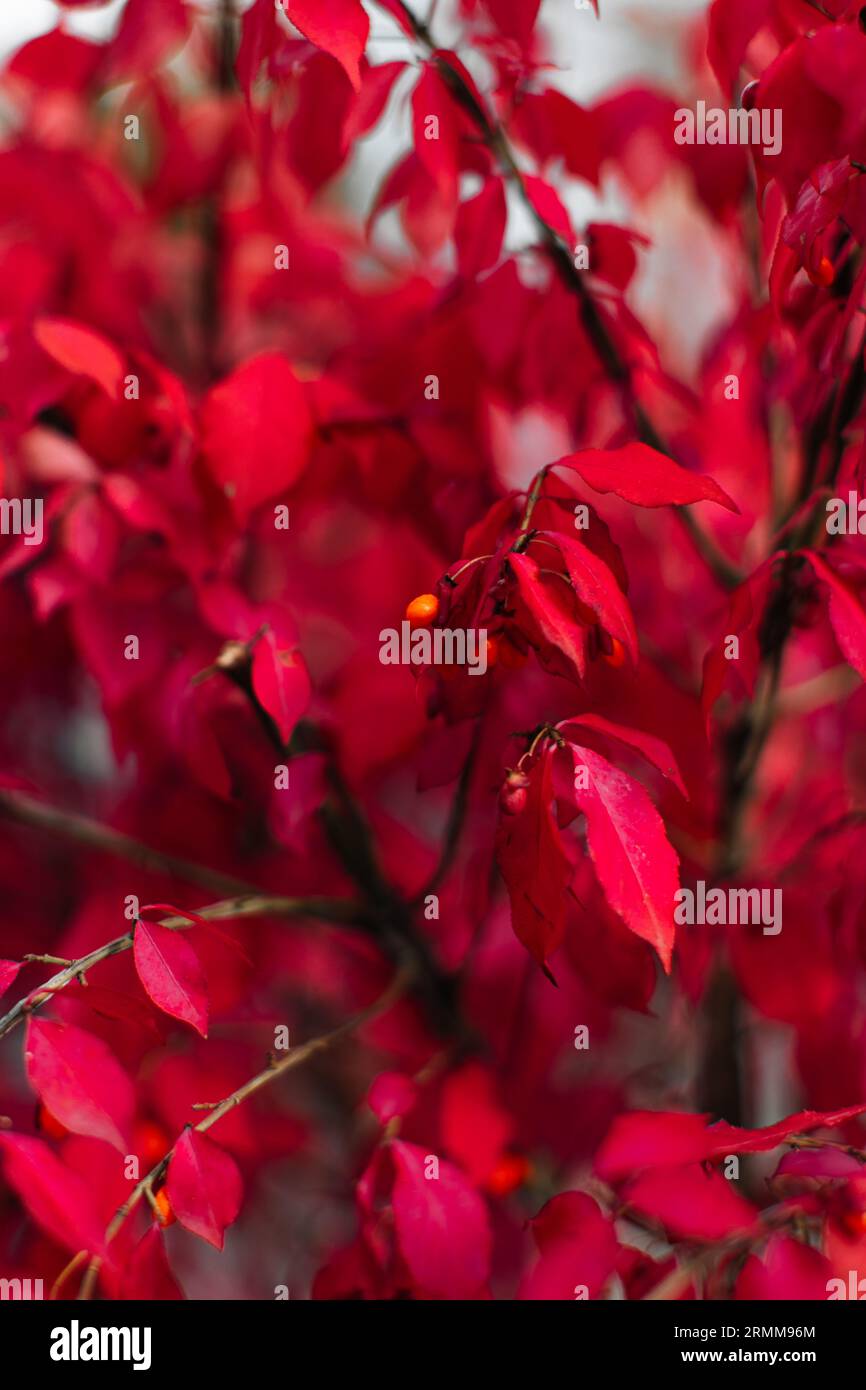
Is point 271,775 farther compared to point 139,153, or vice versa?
point 139,153

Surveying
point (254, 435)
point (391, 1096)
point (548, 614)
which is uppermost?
point (254, 435)

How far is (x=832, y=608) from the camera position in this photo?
1.82 feet

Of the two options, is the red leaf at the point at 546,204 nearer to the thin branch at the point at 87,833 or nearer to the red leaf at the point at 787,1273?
the thin branch at the point at 87,833

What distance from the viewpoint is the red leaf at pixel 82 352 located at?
0.65m

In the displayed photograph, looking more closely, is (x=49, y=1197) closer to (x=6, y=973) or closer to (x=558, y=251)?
(x=6, y=973)

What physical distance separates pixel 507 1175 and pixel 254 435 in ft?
1.70

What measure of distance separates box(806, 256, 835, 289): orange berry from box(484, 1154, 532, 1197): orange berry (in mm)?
581

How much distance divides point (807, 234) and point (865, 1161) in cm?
46

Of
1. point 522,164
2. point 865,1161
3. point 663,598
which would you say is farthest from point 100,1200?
point 522,164

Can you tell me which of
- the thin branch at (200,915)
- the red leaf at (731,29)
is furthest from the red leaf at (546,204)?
the thin branch at (200,915)

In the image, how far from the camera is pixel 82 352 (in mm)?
659

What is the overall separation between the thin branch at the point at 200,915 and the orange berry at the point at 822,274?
0.47 metres

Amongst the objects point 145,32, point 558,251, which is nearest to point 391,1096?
point 558,251

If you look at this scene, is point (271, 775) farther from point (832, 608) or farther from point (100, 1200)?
point (832, 608)
